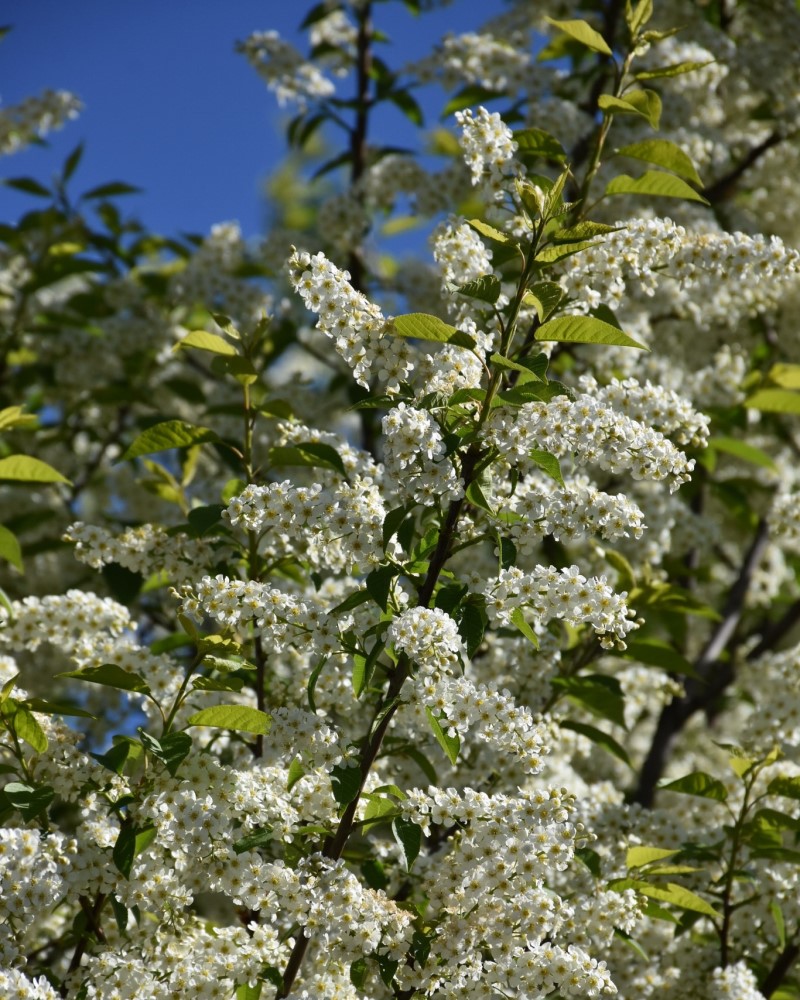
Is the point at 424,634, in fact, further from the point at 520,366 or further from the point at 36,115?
the point at 36,115

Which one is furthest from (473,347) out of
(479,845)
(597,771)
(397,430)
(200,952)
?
(597,771)

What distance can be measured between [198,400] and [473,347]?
13.3 ft

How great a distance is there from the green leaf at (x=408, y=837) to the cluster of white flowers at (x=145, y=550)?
3.91 ft

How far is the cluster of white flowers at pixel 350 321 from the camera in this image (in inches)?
122

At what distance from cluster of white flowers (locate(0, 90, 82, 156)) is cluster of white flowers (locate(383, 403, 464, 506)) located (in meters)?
5.22

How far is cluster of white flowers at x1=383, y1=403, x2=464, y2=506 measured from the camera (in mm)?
2887

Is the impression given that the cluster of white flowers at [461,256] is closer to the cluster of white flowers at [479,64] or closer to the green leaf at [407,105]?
the cluster of white flowers at [479,64]

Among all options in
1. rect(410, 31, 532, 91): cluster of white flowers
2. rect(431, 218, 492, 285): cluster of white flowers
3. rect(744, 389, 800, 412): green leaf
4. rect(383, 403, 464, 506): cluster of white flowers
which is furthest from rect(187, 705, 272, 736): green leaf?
rect(410, 31, 532, 91): cluster of white flowers

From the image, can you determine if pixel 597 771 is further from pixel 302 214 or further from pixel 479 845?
pixel 302 214

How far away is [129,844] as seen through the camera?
10.0 feet

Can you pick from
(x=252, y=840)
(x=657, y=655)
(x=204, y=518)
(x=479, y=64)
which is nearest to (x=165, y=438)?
(x=204, y=518)

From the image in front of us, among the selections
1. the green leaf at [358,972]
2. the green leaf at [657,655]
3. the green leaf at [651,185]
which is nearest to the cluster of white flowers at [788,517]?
the green leaf at [657,655]

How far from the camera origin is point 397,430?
2900 millimetres

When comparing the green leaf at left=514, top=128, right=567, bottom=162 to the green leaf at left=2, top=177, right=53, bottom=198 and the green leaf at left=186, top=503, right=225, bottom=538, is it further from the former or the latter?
the green leaf at left=2, top=177, right=53, bottom=198
